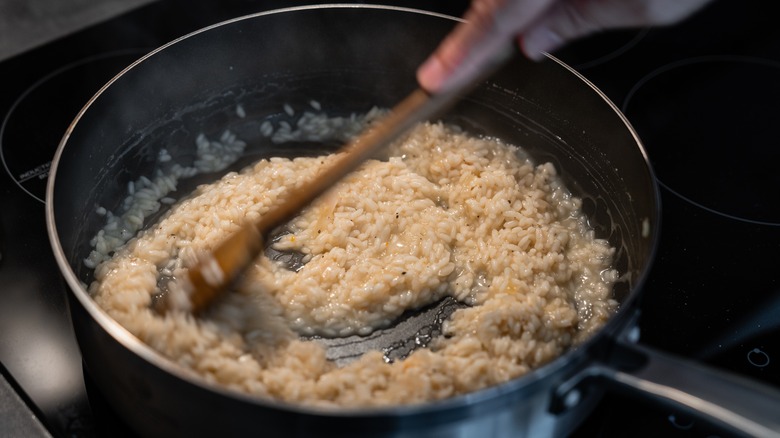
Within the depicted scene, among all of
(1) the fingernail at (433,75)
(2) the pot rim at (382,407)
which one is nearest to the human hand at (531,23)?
(1) the fingernail at (433,75)

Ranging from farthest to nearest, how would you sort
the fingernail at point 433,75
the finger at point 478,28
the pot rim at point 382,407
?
the fingernail at point 433,75 → the finger at point 478,28 → the pot rim at point 382,407

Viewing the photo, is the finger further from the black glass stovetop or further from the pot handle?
the black glass stovetop

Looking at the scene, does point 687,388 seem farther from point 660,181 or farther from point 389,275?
point 660,181

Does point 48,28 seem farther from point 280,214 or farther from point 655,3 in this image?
point 655,3

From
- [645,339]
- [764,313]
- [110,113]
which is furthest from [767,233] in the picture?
[110,113]

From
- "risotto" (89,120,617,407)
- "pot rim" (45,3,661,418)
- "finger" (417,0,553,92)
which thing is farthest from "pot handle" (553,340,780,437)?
"finger" (417,0,553,92)

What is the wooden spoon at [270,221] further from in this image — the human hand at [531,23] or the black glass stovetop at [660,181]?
the black glass stovetop at [660,181]

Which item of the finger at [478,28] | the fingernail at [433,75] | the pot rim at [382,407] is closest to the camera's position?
the pot rim at [382,407]
